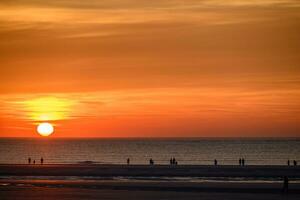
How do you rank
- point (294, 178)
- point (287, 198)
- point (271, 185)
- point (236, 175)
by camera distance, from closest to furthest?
1. point (287, 198)
2. point (271, 185)
3. point (294, 178)
4. point (236, 175)

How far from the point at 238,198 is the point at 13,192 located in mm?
16602

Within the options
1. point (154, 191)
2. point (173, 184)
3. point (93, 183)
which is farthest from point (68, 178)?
point (154, 191)

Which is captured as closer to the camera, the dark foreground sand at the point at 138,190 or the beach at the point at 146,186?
the dark foreground sand at the point at 138,190

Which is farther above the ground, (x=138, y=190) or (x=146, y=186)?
(x=146, y=186)

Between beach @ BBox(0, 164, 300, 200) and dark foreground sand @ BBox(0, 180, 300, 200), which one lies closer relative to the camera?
dark foreground sand @ BBox(0, 180, 300, 200)

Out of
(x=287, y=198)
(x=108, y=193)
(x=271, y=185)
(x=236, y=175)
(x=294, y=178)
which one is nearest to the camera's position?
(x=287, y=198)

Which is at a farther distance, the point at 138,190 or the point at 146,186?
the point at 146,186

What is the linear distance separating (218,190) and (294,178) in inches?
662

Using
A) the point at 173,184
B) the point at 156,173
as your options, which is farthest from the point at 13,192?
the point at 156,173

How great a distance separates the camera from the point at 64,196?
4881cm

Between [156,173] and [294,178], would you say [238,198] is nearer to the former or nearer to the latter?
[294,178]

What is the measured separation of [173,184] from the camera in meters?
60.0

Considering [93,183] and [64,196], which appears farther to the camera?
[93,183]

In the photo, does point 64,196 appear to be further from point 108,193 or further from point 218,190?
point 218,190
